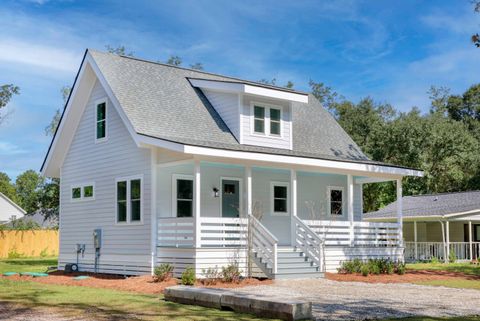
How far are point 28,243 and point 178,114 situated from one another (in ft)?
81.1

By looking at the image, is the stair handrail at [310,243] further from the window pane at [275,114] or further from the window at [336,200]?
the window at [336,200]

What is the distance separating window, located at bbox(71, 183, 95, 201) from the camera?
75.0 ft

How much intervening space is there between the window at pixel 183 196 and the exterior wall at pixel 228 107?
96.5 inches

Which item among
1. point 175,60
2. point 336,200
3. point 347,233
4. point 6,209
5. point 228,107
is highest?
point 175,60

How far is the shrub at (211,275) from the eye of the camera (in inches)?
672

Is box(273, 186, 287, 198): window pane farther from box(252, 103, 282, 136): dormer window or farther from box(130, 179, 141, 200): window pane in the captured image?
box(130, 179, 141, 200): window pane

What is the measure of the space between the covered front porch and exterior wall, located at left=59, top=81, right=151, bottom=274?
84cm

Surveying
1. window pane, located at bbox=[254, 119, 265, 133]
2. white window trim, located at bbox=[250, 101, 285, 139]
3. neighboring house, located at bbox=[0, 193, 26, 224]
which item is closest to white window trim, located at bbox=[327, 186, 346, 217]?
white window trim, located at bbox=[250, 101, 285, 139]

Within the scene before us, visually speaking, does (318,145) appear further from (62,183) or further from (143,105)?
(62,183)

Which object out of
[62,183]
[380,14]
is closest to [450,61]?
[380,14]

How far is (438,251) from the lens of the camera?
111ft

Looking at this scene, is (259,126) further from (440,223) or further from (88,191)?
(440,223)

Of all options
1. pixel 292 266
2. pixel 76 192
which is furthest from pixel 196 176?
pixel 76 192

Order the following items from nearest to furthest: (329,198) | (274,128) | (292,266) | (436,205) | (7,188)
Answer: (292,266) < (274,128) < (329,198) < (436,205) < (7,188)
